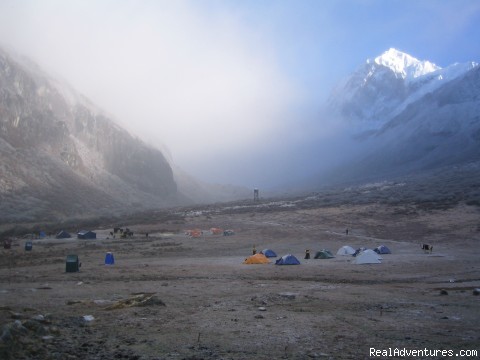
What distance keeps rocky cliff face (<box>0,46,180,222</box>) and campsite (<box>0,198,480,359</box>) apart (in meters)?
47.0

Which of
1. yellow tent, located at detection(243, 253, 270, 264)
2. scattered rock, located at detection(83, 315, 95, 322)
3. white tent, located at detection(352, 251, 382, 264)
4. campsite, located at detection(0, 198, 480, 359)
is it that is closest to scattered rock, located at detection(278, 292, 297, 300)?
campsite, located at detection(0, 198, 480, 359)

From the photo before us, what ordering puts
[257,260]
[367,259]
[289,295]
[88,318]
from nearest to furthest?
1. [88,318]
2. [289,295]
3. [367,259]
4. [257,260]

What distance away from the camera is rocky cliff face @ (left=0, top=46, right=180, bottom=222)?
84.1 m

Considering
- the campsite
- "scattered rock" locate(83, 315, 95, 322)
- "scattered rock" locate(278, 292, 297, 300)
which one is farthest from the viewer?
"scattered rock" locate(278, 292, 297, 300)

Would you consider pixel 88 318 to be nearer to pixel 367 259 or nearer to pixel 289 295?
pixel 289 295

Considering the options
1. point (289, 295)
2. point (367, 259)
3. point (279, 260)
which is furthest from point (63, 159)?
point (289, 295)

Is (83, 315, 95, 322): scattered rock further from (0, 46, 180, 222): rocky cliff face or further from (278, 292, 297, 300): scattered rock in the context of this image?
(0, 46, 180, 222): rocky cliff face

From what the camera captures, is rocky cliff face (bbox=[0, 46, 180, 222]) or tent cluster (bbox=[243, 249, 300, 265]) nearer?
tent cluster (bbox=[243, 249, 300, 265])

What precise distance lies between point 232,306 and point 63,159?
320 ft

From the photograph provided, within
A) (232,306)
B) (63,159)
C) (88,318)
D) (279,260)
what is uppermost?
(63,159)

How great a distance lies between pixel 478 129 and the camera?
177 meters

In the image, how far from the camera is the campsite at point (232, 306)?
33.6ft

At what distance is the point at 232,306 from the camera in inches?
612

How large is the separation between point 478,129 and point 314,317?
189 m
